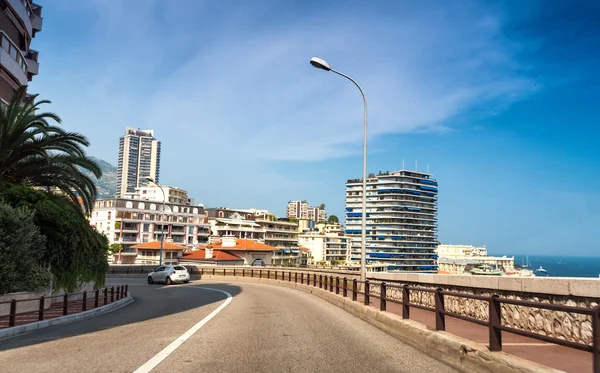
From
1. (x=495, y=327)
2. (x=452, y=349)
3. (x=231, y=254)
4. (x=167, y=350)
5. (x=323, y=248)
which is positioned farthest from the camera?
(x=323, y=248)

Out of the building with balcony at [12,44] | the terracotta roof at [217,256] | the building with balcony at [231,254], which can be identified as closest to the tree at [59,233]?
the building with balcony at [12,44]

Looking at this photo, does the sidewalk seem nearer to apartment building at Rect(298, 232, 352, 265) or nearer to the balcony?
the balcony

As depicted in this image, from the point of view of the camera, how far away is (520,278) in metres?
10.0

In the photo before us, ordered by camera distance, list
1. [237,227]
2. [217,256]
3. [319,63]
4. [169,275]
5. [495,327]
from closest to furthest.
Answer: [495,327] < [319,63] < [169,275] < [217,256] < [237,227]

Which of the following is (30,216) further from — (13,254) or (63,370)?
(63,370)

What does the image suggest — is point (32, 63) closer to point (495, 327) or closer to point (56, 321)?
point (56, 321)

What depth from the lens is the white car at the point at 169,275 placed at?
4139 cm

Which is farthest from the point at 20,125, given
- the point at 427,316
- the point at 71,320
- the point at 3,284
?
the point at 427,316

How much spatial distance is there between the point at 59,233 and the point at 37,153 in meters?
3.80

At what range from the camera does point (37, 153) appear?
2038cm

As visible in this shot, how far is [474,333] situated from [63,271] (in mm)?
17758

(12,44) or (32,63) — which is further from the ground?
(32,63)

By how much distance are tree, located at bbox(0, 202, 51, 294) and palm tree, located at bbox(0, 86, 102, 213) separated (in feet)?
12.4

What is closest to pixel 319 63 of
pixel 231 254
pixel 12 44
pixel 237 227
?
pixel 12 44
